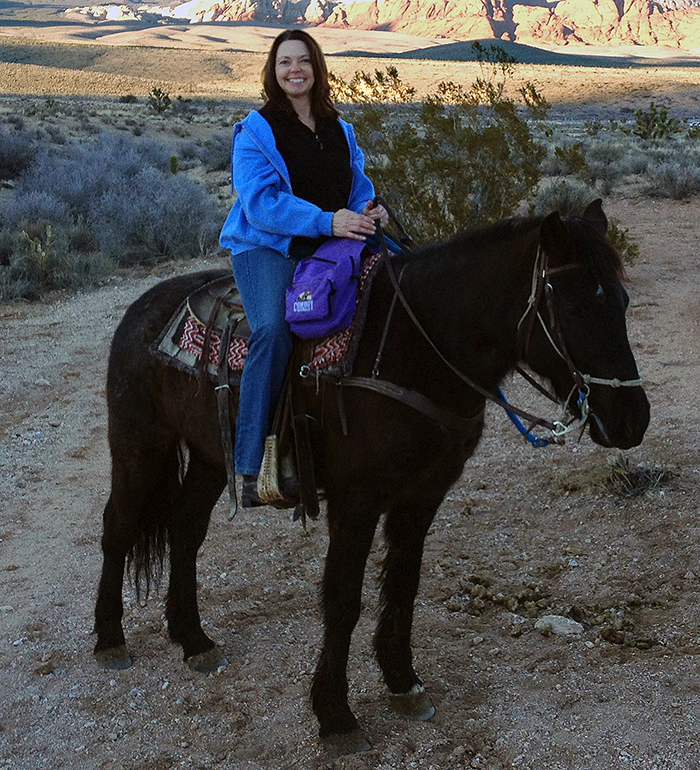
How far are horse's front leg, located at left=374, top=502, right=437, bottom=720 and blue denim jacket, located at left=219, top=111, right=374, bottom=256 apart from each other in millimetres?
1245

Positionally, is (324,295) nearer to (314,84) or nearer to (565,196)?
(314,84)

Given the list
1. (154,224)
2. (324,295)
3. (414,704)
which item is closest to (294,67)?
(324,295)

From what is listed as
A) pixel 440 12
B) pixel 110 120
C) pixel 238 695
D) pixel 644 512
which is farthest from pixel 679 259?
pixel 440 12

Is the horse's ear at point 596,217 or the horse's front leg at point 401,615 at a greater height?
the horse's ear at point 596,217

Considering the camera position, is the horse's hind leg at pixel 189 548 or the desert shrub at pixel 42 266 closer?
the horse's hind leg at pixel 189 548

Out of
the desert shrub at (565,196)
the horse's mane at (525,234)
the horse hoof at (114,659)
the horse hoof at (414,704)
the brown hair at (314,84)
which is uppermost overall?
the brown hair at (314,84)

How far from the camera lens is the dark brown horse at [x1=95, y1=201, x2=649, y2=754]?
2.64 metres

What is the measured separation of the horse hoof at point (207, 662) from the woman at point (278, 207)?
42.3 inches

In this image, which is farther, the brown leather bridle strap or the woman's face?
the woman's face

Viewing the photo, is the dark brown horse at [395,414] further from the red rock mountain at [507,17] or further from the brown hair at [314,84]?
the red rock mountain at [507,17]

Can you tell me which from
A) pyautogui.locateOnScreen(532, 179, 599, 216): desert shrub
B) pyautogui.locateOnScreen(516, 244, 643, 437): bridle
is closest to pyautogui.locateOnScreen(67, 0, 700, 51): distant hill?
pyautogui.locateOnScreen(532, 179, 599, 216): desert shrub

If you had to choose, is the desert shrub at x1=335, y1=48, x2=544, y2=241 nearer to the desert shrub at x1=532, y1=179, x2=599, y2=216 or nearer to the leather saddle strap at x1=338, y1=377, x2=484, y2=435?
the desert shrub at x1=532, y1=179, x2=599, y2=216

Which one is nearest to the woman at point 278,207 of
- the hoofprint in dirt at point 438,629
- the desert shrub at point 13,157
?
the hoofprint in dirt at point 438,629

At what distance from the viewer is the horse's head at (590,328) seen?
8.50ft
